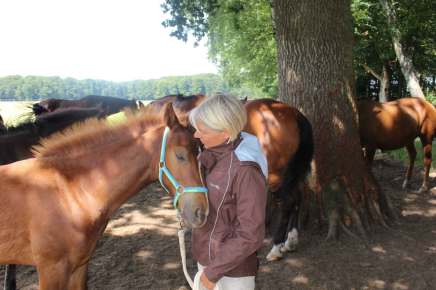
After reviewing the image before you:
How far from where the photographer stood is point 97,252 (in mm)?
4391

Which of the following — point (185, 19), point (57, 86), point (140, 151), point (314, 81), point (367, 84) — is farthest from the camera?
point (57, 86)

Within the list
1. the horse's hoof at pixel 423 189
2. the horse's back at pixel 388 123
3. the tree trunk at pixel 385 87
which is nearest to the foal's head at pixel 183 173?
the horse's back at pixel 388 123

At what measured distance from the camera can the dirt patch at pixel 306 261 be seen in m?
3.60

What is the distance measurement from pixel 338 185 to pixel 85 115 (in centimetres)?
335

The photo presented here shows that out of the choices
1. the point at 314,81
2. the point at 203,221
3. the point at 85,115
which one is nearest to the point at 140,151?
the point at 203,221

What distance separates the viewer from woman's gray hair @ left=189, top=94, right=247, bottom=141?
1.76 meters

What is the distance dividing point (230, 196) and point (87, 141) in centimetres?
123

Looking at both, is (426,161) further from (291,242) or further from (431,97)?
(431,97)

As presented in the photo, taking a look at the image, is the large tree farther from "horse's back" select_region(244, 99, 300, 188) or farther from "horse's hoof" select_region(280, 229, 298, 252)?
"horse's hoof" select_region(280, 229, 298, 252)

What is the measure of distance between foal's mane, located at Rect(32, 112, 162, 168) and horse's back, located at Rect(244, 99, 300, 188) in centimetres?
213

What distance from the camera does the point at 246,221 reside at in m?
1.70

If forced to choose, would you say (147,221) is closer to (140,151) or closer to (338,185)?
(338,185)

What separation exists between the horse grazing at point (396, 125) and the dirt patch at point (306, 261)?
1798mm

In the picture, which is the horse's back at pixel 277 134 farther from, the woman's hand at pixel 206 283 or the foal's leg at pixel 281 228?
the woman's hand at pixel 206 283
